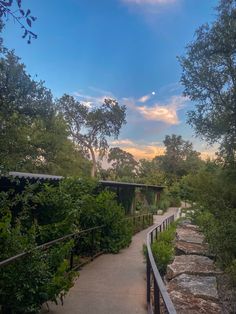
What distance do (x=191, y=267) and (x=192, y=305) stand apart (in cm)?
230

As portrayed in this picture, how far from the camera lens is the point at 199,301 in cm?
536

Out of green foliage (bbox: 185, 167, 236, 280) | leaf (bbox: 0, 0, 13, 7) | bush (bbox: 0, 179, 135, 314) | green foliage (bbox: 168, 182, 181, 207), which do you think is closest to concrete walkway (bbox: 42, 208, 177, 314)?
bush (bbox: 0, 179, 135, 314)

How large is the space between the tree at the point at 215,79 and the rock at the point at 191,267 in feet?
24.9

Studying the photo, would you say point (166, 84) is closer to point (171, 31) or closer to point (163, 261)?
point (171, 31)

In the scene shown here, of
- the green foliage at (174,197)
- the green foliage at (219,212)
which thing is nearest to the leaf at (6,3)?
the green foliage at (219,212)

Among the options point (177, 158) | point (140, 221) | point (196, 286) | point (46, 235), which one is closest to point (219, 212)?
point (196, 286)

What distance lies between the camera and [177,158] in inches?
2657

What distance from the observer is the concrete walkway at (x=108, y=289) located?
5113mm

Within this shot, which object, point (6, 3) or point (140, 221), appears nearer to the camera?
point (6, 3)

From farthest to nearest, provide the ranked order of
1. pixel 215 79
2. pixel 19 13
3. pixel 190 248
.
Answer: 1. pixel 215 79
2. pixel 190 248
3. pixel 19 13

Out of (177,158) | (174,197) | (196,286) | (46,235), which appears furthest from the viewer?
(177,158)

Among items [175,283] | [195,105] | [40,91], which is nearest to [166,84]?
[195,105]

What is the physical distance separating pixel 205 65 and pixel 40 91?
13186 millimetres

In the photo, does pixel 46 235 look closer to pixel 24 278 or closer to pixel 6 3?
pixel 24 278
